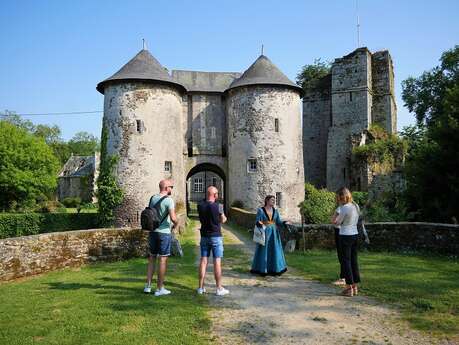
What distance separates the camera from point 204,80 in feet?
93.5

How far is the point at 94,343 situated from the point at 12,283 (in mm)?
4750

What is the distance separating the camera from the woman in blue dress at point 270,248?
8.78 metres

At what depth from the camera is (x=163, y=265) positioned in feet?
23.1

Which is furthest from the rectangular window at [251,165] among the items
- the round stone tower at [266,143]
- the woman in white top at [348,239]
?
the woman in white top at [348,239]

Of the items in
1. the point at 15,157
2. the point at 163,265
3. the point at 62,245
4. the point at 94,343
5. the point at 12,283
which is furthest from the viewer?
the point at 15,157

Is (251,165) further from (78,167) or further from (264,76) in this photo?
(78,167)

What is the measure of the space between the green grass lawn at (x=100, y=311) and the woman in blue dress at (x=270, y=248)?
1.49 meters

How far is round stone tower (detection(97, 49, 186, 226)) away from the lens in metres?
22.9

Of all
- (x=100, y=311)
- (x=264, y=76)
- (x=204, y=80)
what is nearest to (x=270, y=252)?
(x=100, y=311)

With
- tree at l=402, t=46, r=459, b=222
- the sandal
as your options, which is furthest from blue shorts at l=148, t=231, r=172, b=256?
tree at l=402, t=46, r=459, b=222

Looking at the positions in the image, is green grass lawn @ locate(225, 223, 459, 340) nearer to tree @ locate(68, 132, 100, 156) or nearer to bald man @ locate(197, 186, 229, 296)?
bald man @ locate(197, 186, 229, 296)

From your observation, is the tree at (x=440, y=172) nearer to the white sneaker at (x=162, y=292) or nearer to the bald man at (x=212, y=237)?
the bald man at (x=212, y=237)

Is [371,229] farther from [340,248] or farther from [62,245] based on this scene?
[62,245]

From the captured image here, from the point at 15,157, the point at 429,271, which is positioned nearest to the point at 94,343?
the point at 429,271
